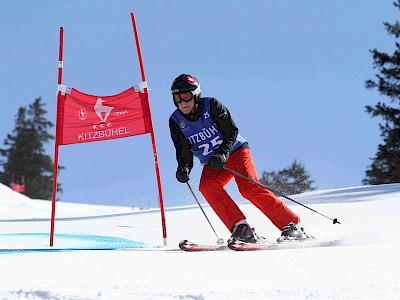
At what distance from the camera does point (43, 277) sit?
3000 mm

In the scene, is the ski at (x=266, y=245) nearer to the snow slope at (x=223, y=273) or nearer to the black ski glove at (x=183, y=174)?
the snow slope at (x=223, y=273)

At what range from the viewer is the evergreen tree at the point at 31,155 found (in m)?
36.1

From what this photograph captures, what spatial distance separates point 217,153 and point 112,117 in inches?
60.9

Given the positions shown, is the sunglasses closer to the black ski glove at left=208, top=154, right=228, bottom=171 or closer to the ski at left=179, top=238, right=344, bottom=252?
the black ski glove at left=208, top=154, right=228, bottom=171

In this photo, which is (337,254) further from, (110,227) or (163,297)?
(110,227)

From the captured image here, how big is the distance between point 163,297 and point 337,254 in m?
1.39

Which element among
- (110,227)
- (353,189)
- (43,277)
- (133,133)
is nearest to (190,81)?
(133,133)

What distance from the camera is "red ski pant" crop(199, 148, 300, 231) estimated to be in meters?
4.86

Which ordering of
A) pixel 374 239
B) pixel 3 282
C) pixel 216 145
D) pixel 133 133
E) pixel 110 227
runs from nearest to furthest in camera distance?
pixel 3 282 < pixel 374 239 < pixel 216 145 < pixel 133 133 < pixel 110 227

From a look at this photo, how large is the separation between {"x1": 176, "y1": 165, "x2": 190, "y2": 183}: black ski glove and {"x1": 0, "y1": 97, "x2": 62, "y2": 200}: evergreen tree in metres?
32.2

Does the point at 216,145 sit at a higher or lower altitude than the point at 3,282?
higher

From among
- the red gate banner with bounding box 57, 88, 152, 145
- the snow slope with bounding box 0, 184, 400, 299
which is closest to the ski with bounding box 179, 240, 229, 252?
the snow slope with bounding box 0, 184, 400, 299

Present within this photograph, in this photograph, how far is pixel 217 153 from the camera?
15.8ft

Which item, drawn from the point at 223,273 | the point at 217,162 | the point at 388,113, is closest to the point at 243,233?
the point at 217,162
